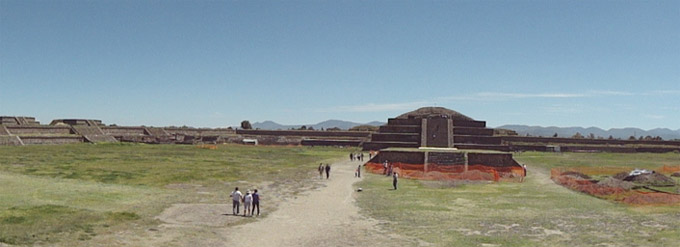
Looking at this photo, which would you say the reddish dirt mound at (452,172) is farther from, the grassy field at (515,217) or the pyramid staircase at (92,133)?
the pyramid staircase at (92,133)

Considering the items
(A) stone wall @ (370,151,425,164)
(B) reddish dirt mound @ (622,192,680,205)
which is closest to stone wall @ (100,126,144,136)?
(A) stone wall @ (370,151,425,164)

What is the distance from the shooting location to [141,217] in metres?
19.2

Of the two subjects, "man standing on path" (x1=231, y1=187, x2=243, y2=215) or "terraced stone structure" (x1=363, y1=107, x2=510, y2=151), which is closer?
"man standing on path" (x1=231, y1=187, x2=243, y2=215)

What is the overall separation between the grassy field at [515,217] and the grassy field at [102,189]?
753 centimetres

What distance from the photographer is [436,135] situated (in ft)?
196

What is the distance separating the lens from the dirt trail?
16156 mm

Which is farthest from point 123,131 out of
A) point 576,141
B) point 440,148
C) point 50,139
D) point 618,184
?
point 618,184

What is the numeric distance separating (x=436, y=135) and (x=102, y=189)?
4086cm

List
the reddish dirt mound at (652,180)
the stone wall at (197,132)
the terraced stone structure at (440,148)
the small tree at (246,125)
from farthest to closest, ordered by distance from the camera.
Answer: the small tree at (246,125), the stone wall at (197,132), the terraced stone structure at (440,148), the reddish dirt mound at (652,180)

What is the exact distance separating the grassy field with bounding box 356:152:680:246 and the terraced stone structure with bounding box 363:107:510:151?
2758 centimetres

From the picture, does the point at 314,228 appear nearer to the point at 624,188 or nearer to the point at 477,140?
the point at 624,188

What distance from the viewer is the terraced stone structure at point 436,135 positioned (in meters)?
58.2

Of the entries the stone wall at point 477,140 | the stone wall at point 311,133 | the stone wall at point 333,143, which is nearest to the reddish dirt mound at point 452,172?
the stone wall at point 477,140

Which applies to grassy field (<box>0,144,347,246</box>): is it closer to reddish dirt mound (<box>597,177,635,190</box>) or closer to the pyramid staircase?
reddish dirt mound (<box>597,177,635,190</box>)
